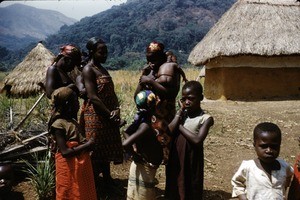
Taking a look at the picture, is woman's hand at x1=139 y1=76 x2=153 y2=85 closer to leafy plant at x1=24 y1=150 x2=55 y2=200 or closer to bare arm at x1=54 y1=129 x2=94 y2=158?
bare arm at x1=54 y1=129 x2=94 y2=158

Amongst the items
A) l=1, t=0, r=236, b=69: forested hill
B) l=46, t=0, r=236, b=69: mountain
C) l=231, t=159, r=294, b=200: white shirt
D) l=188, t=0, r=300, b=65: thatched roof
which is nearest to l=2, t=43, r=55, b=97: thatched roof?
l=188, t=0, r=300, b=65: thatched roof

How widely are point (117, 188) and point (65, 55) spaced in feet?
4.62

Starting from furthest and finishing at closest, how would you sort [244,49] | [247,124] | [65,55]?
[244,49] < [247,124] < [65,55]

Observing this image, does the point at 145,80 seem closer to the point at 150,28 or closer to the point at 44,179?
the point at 44,179

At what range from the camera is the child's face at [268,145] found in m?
2.29

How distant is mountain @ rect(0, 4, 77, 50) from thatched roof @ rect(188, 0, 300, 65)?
10544 cm

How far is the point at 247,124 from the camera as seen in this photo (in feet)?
23.9

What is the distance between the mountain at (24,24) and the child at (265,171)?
11383 centimetres

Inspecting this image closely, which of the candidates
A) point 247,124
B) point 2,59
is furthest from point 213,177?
point 2,59

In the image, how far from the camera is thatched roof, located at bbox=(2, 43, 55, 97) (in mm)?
12094

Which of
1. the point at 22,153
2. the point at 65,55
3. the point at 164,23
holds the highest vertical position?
the point at 164,23

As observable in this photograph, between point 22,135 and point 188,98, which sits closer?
point 188,98

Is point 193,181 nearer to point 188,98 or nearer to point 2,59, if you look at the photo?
point 188,98

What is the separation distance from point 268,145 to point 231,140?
12.8 feet
